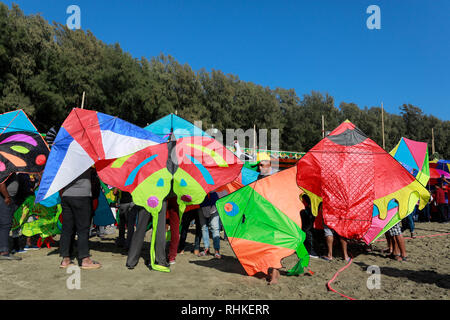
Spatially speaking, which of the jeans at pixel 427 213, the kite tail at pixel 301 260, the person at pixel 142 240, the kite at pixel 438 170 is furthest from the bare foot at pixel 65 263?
the kite at pixel 438 170

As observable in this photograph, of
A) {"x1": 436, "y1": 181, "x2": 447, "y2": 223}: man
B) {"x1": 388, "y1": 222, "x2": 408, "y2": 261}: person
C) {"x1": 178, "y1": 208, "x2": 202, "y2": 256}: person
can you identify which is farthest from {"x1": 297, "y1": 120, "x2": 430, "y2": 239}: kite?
{"x1": 436, "y1": 181, "x2": 447, "y2": 223}: man

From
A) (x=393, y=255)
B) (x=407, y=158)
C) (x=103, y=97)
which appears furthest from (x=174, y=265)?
(x=103, y=97)

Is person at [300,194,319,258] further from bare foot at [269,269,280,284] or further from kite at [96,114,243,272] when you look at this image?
kite at [96,114,243,272]

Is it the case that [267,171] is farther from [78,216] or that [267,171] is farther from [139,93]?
[139,93]

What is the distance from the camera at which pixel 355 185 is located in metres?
6.07

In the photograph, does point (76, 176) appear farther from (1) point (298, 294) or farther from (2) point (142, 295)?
(1) point (298, 294)

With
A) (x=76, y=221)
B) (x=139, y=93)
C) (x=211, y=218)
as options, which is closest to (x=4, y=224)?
(x=76, y=221)

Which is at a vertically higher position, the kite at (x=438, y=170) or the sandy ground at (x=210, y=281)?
the kite at (x=438, y=170)

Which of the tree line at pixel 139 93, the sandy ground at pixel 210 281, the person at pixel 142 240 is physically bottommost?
the sandy ground at pixel 210 281

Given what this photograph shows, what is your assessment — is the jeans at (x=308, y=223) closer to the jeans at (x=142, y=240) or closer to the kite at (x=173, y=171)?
the kite at (x=173, y=171)

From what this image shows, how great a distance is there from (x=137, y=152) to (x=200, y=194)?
4.58 ft

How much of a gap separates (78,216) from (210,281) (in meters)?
2.38

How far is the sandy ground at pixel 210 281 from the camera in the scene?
4285mm

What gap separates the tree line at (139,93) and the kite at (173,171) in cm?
2349
